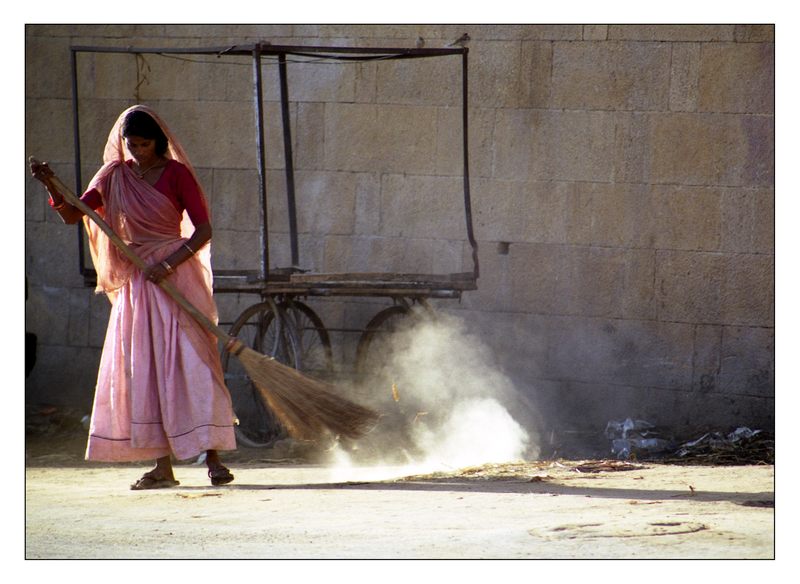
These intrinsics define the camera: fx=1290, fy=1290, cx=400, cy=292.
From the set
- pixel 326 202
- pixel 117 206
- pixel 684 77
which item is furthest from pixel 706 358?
pixel 117 206

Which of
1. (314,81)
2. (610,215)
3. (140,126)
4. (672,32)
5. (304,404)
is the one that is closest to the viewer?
(140,126)

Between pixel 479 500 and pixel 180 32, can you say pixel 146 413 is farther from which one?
pixel 180 32

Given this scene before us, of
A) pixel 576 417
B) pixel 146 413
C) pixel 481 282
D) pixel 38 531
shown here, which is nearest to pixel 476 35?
pixel 481 282

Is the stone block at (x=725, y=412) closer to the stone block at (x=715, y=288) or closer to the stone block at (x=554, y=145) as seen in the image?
the stone block at (x=715, y=288)

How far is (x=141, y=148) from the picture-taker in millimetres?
6047

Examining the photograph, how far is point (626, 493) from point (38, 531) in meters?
2.57

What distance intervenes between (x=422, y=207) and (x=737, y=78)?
84.7 inches

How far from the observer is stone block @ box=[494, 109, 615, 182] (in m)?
8.19

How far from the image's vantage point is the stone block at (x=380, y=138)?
27.8 feet

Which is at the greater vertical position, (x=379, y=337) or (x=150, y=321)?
(x=150, y=321)

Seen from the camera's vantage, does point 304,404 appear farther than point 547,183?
No

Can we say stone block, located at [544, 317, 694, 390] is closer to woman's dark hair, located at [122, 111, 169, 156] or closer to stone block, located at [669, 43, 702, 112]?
stone block, located at [669, 43, 702, 112]

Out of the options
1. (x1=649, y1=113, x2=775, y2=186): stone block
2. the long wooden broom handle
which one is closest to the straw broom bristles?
the long wooden broom handle

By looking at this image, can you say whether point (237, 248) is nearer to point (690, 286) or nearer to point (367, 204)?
point (367, 204)
